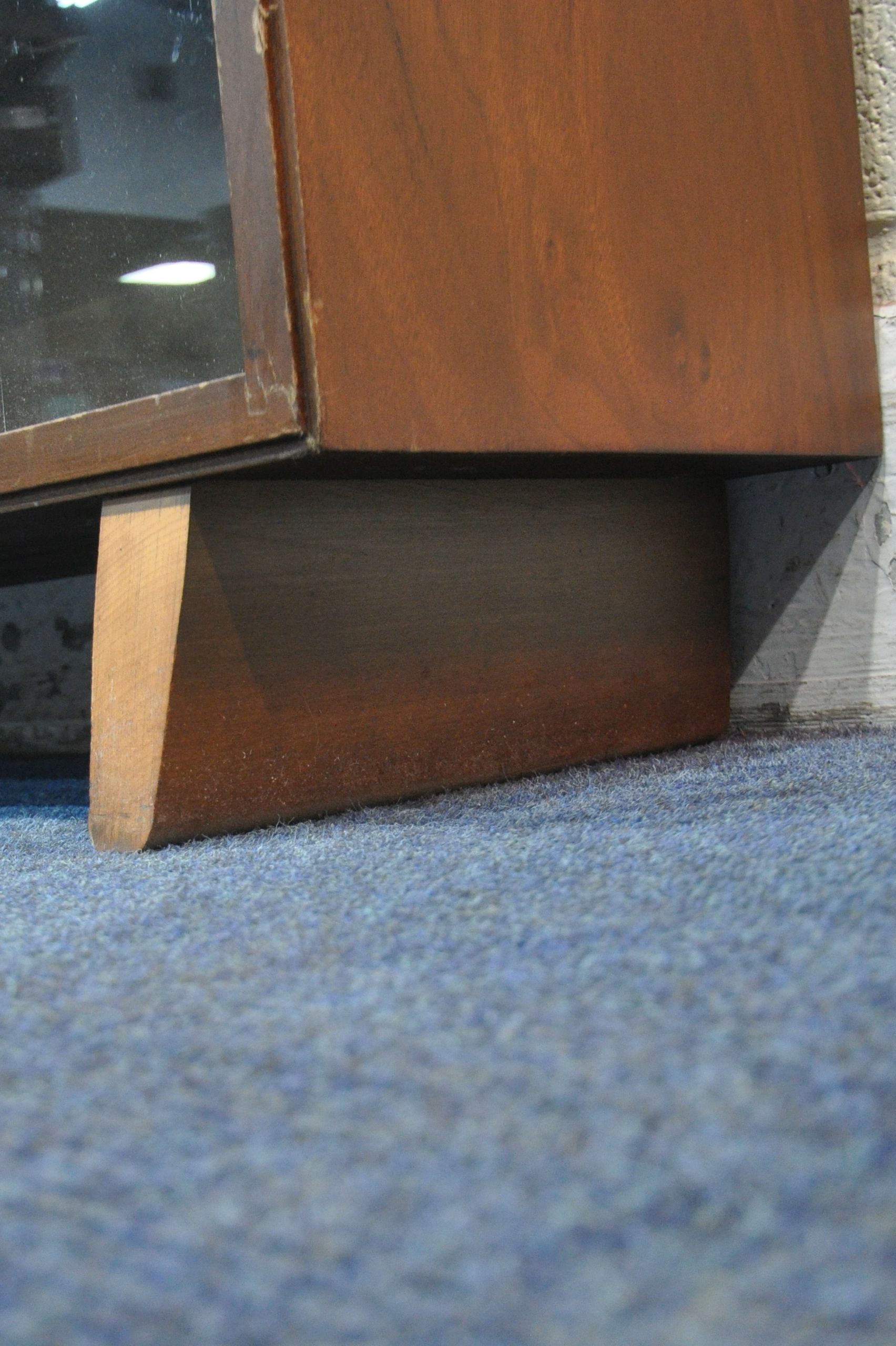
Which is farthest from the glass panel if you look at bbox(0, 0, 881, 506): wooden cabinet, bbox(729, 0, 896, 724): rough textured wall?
bbox(729, 0, 896, 724): rough textured wall

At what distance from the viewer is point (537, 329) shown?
2.31 feet

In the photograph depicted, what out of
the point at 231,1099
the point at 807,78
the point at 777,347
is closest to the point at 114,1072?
the point at 231,1099

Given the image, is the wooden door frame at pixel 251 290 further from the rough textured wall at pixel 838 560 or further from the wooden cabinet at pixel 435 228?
the rough textured wall at pixel 838 560

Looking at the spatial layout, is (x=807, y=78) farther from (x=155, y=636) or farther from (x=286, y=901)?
(x=286, y=901)

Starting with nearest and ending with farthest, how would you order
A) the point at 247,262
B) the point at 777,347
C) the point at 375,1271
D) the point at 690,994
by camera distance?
the point at 375,1271
the point at 690,994
the point at 247,262
the point at 777,347

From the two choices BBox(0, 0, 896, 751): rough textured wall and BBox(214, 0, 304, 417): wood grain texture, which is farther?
BBox(0, 0, 896, 751): rough textured wall

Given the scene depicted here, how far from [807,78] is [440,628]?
54 centimetres

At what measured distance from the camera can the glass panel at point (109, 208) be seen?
66 centimetres

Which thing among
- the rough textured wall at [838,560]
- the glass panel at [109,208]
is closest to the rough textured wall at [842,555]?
the rough textured wall at [838,560]

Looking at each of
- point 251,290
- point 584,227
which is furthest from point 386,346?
point 584,227

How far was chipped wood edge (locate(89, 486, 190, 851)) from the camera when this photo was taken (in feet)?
2.21

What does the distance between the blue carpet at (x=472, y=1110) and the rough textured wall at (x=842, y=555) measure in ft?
1.94

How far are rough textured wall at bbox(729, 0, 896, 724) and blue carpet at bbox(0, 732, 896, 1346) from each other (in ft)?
1.94

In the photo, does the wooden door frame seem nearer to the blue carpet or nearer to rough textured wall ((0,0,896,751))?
the blue carpet
